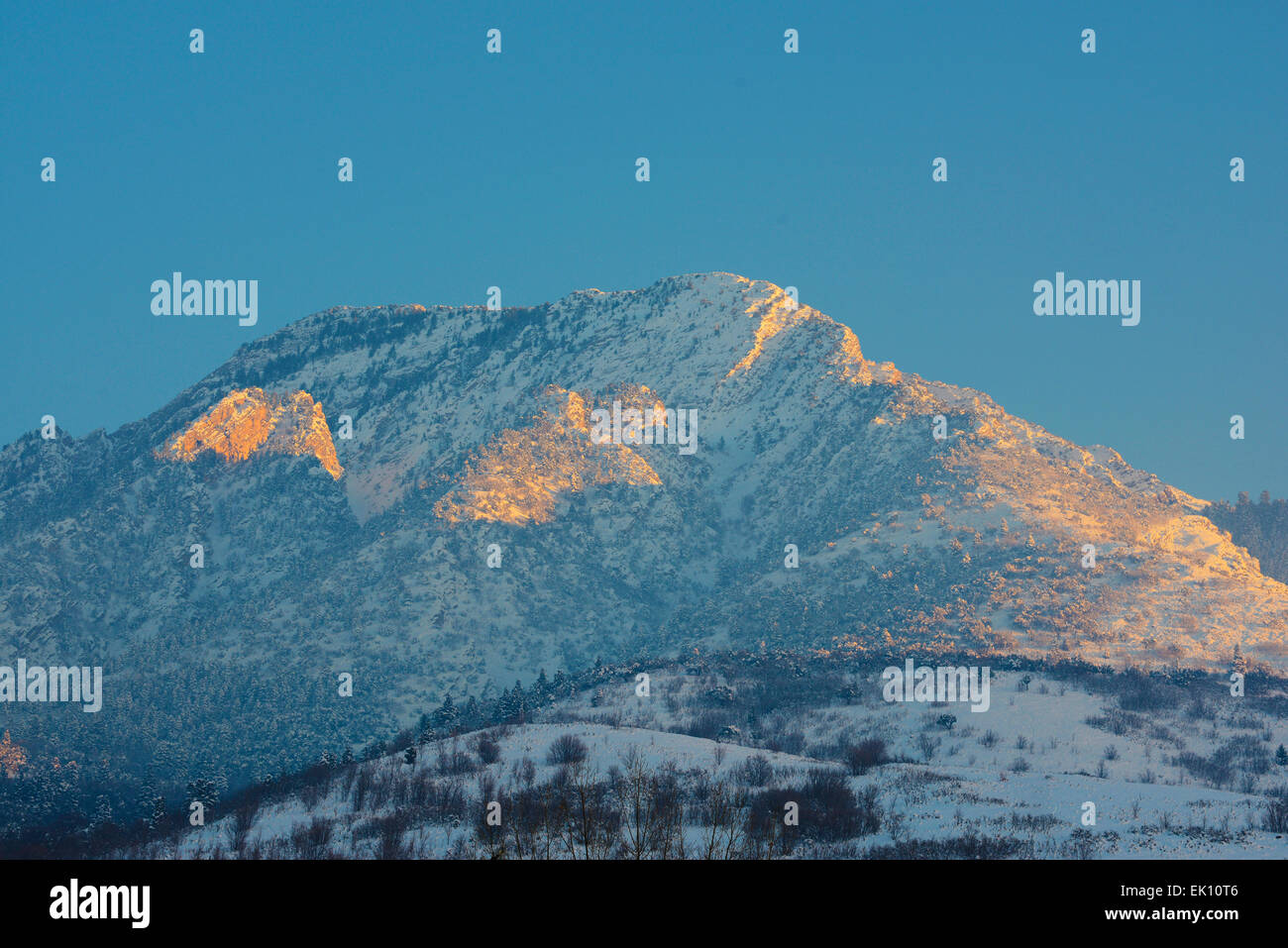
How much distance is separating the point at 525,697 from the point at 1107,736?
8498 cm

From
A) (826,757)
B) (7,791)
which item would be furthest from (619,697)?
(7,791)

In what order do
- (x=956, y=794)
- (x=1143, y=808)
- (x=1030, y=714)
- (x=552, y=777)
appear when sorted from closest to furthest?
(x=1143, y=808), (x=956, y=794), (x=552, y=777), (x=1030, y=714)

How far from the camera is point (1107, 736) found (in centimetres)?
15612

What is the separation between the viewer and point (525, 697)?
19675 cm

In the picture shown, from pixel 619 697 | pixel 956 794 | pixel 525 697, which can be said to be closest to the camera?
pixel 956 794

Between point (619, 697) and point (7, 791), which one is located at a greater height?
point (619, 697)
